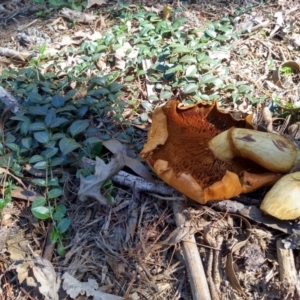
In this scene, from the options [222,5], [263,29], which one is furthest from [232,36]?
[222,5]

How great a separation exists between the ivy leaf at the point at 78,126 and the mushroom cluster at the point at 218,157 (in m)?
0.45

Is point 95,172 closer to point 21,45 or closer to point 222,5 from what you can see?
point 21,45

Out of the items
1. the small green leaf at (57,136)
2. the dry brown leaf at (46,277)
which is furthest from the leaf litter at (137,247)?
the small green leaf at (57,136)

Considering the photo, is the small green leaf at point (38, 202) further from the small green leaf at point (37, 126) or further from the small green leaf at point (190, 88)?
the small green leaf at point (190, 88)

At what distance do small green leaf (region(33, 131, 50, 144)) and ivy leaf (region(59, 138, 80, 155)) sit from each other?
0.08 meters

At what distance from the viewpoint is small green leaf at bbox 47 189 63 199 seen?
2.04 meters

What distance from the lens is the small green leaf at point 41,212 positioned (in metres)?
1.98

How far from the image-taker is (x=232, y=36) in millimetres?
2846

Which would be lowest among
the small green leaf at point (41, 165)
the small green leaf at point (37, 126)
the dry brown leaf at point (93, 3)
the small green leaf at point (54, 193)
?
the small green leaf at point (54, 193)

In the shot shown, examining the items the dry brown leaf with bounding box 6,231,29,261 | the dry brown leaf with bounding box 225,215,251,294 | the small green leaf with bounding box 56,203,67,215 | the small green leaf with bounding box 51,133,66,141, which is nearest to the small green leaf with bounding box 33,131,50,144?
the small green leaf with bounding box 51,133,66,141

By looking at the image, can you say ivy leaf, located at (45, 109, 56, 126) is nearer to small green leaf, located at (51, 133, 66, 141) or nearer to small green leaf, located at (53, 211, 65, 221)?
small green leaf, located at (51, 133, 66, 141)

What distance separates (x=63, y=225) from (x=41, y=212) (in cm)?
11

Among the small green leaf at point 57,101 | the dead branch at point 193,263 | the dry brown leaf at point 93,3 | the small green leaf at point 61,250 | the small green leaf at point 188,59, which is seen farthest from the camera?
the dry brown leaf at point 93,3

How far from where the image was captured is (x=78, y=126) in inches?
89.4
